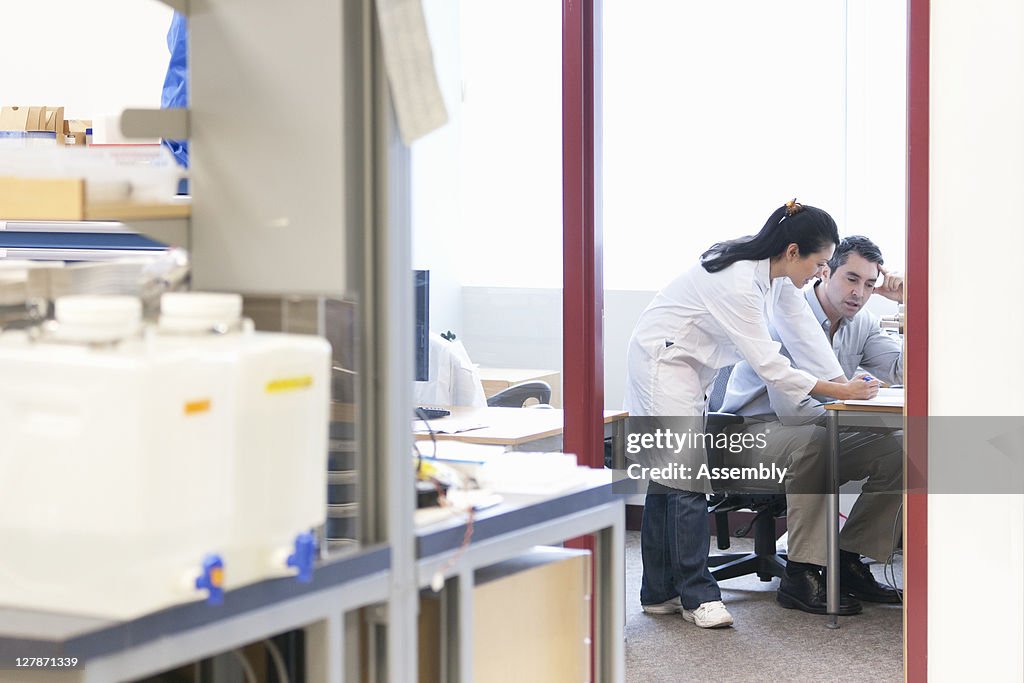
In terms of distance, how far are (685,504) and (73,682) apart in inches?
98.7

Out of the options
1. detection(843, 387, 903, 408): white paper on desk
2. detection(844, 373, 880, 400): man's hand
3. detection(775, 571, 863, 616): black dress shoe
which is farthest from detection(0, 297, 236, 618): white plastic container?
detection(775, 571, 863, 616): black dress shoe

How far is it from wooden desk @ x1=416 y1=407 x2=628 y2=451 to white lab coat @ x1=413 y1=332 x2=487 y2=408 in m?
→ 0.04

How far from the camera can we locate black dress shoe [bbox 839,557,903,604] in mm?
3871

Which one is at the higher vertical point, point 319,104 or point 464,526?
point 319,104

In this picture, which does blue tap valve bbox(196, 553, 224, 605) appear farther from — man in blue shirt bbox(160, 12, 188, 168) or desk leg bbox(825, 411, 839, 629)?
desk leg bbox(825, 411, 839, 629)

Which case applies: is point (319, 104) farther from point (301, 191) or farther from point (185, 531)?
point (185, 531)

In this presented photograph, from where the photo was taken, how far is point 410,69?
1627mm

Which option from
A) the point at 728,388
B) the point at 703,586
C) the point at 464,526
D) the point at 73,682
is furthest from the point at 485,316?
the point at 73,682

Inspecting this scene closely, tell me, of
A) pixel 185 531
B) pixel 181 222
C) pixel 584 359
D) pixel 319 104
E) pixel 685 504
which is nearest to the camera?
pixel 185 531

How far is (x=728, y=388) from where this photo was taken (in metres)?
3.55

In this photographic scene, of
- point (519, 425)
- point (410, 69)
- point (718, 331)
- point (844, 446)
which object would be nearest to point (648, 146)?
point (718, 331)

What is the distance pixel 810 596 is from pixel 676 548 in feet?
1.74
